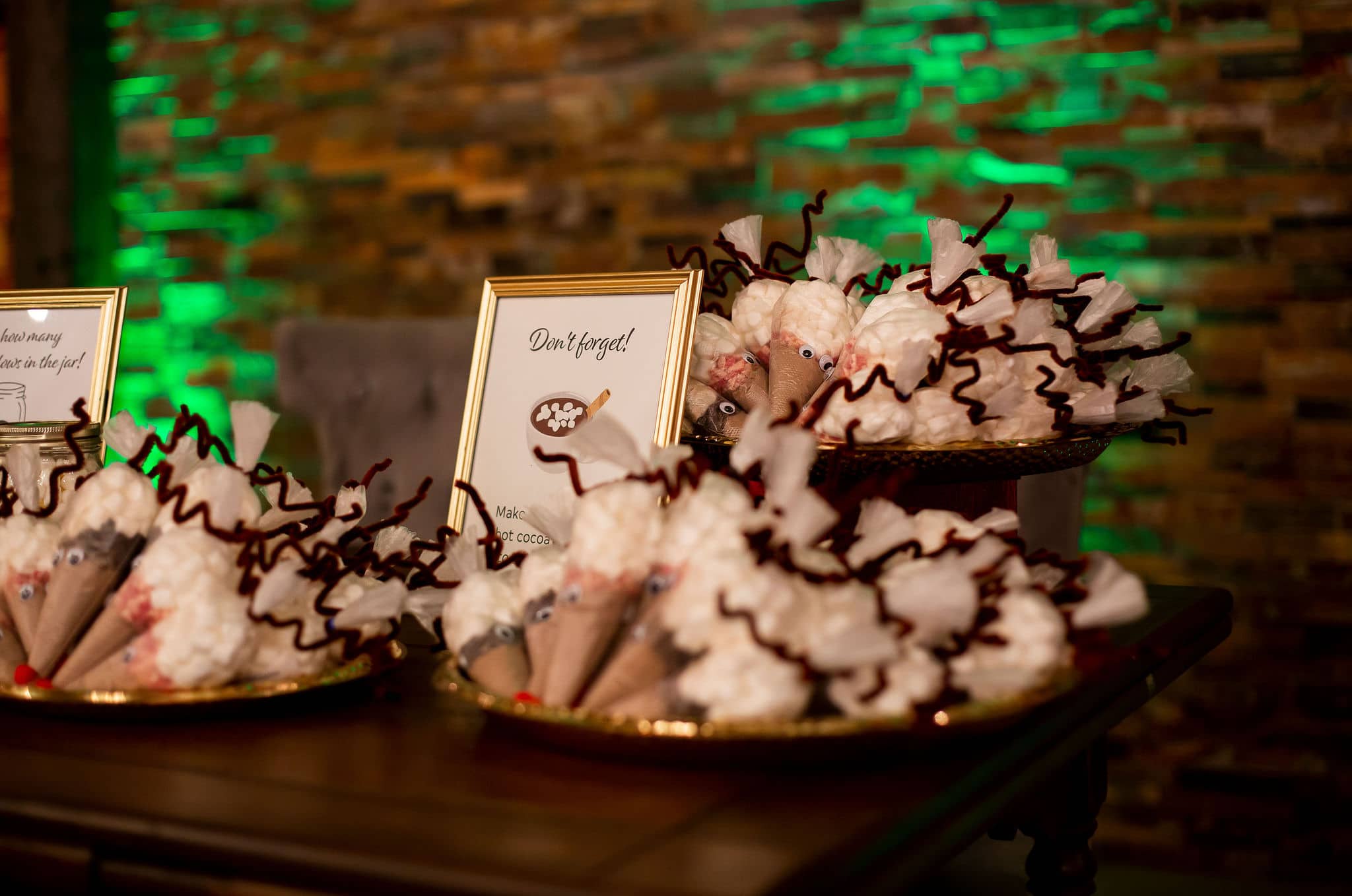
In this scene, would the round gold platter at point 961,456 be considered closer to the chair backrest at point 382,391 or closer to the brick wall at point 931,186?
the chair backrest at point 382,391

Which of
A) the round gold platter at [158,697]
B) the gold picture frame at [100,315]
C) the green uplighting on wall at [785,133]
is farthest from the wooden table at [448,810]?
the green uplighting on wall at [785,133]

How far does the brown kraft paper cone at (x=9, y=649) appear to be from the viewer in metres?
0.74

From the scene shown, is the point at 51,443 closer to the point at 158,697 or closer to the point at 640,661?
the point at 158,697

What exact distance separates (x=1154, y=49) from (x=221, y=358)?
2.43 m

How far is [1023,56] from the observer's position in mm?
2441

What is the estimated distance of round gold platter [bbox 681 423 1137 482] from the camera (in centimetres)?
85

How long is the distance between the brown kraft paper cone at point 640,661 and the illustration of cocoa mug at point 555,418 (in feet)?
1.14

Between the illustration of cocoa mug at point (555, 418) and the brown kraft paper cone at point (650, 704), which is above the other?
the illustration of cocoa mug at point (555, 418)

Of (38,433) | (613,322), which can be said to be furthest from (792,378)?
(38,433)

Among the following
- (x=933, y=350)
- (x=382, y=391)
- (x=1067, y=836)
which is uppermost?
(x=933, y=350)

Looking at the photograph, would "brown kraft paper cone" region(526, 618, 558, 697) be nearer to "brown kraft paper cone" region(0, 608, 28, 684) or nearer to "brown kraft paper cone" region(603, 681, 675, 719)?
"brown kraft paper cone" region(603, 681, 675, 719)

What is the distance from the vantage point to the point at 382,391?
2078 millimetres

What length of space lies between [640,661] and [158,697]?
0.92 feet

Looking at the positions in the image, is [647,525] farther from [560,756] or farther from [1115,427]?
[1115,427]
